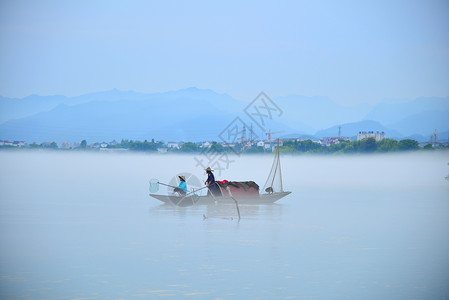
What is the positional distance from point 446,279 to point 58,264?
9.13m

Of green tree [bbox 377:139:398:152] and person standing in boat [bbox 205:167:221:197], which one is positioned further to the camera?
green tree [bbox 377:139:398:152]

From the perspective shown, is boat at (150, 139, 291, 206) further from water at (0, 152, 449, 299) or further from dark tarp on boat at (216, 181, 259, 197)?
water at (0, 152, 449, 299)

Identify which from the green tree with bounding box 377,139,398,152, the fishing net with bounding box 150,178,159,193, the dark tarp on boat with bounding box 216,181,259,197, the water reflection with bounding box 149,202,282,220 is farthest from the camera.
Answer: the green tree with bounding box 377,139,398,152

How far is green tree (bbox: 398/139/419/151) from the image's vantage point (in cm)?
12612

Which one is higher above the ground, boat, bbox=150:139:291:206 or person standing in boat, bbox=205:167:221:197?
person standing in boat, bbox=205:167:221:197

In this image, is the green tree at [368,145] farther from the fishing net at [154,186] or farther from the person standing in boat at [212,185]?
the fishing net at [154,186]

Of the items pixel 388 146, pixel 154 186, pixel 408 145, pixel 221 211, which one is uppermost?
pixel 408 145

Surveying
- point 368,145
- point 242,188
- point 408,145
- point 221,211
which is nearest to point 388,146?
point 368,145

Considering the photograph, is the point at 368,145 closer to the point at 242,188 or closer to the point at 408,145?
the point at 408,145

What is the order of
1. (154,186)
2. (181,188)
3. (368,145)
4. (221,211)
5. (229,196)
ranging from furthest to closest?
(368,145) < (229,196) < (154,186) < (181,188) < (221,211)

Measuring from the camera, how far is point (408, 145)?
12656 centimetres

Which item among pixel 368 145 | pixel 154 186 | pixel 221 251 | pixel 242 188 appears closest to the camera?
pixel 221 251

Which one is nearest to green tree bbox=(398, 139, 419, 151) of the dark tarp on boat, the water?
the water

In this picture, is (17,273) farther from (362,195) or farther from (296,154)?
(296,154)
